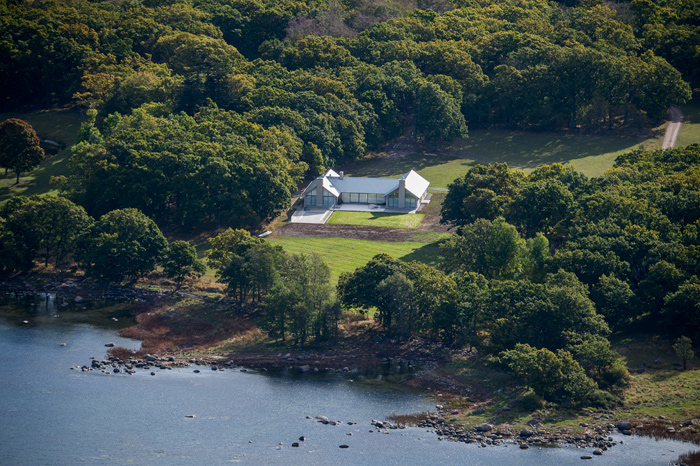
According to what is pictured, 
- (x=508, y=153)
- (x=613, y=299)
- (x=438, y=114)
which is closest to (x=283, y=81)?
(x=438, y=114)

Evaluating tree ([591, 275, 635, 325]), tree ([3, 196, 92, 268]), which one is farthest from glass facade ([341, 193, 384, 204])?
tree ([591, 275, 635, 325])

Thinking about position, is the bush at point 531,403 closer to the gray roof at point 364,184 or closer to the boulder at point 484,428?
the boulder at point 484,428

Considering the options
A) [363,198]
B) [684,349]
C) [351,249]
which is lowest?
[684,349]

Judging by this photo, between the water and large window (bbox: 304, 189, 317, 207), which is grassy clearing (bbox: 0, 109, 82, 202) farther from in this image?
the water

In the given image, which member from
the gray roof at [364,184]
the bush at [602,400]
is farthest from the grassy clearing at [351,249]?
the bush at [602,400]

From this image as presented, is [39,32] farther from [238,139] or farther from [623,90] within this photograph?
[623,90]

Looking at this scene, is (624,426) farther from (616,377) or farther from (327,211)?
(327,211)

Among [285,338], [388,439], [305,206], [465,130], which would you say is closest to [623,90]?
[465,130]
